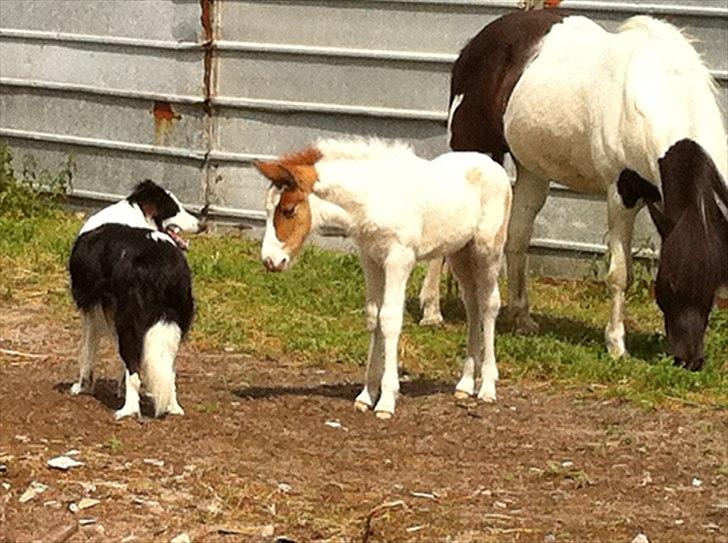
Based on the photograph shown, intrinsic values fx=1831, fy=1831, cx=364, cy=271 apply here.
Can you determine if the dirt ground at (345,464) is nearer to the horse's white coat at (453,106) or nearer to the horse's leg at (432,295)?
the horse's leg at (432,295)

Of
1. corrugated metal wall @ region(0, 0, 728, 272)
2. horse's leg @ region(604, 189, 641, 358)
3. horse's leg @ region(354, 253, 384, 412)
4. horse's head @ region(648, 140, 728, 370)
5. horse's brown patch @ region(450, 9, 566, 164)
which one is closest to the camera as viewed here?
horse's leg @ region(354, 253, 384, 412)

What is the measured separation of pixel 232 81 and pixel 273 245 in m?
5.26

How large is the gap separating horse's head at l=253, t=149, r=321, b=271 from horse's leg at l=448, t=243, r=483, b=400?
0.97 m

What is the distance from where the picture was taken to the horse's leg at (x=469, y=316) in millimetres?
8492

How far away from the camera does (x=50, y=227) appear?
12.8 metres

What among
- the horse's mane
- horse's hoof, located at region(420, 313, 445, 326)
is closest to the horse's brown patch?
horse's hoof, located at region(420, 313, 445, 326)

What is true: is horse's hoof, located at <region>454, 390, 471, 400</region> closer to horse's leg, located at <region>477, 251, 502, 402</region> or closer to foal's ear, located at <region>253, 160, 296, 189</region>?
horse's leg, located at <region>477, 251, 502, 402</region>

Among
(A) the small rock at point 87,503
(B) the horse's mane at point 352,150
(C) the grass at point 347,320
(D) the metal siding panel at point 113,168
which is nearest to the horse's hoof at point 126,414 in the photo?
(A) the small rock at point 87,503

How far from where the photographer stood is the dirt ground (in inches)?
249

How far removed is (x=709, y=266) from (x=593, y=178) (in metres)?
1.18

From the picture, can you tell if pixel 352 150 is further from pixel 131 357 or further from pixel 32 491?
pixel 32 491

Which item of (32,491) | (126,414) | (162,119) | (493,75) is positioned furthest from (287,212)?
(162,119)

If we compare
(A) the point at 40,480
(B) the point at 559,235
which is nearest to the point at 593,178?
(B) the point at 559,235

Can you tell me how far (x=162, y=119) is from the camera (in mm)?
13055
